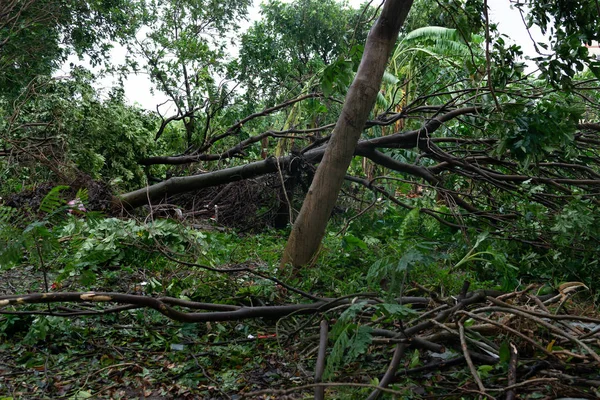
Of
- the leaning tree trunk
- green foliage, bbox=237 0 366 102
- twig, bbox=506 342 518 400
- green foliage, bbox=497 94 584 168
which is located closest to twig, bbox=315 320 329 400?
twig, bbox=506 342 518 400

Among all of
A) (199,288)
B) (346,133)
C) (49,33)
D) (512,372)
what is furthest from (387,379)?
(49,33)

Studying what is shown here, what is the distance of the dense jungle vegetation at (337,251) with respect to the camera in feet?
6.79

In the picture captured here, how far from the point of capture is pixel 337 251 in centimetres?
418

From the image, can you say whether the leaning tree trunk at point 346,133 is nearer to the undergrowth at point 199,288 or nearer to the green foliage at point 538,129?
the undergrowth at point 199,288

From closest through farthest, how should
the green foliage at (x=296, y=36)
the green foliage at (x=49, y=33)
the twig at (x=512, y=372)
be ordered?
the twig at (x=512, y=372)
the green foliage at (x=49, y=33)
the green foliage at (x=296, y=36)

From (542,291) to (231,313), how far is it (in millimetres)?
1929

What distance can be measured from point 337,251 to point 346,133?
3.53 feet

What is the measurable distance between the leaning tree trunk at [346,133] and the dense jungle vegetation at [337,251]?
0.05 feet

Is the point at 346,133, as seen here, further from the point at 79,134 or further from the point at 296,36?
the point at 296,36

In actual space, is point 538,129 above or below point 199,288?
above

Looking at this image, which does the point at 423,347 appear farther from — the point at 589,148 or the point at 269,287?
the point at 589,148

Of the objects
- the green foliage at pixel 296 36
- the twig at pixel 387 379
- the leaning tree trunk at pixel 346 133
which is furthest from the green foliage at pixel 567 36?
the green foliage at pixel 296 36

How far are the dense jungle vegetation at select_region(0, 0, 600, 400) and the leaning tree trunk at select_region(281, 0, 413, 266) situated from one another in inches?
0.6

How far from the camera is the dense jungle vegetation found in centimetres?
207
